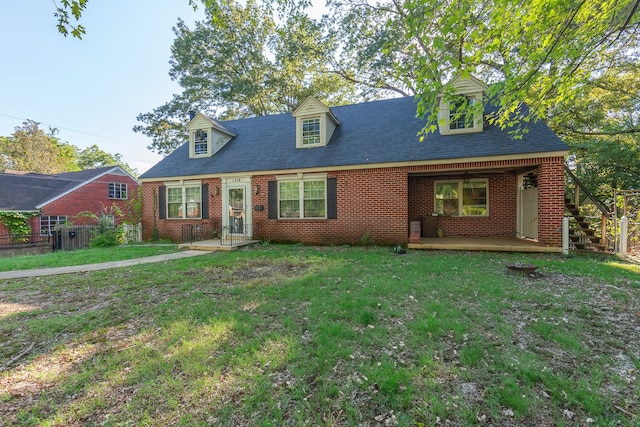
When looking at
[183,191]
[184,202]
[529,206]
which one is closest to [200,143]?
[183,191]

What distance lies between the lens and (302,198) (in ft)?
36.2

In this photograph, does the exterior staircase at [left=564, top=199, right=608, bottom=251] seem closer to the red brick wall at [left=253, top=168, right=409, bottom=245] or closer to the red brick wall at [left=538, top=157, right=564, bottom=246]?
the red brick wall at [left=538, top=157, right=564, bottom=246]

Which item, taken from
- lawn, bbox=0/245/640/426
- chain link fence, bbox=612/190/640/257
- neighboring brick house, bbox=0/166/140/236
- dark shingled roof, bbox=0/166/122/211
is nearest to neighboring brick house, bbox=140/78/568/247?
chain link fence, bbox=612/190/640/257

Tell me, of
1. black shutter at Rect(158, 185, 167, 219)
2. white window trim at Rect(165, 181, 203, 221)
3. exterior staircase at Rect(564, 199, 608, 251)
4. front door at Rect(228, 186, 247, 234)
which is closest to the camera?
exterior staircase at Rect(564, 199, 608, 251)

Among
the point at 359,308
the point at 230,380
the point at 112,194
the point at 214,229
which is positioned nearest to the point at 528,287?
the point at 359,308

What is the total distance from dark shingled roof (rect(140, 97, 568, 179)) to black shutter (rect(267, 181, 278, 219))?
0.68 m

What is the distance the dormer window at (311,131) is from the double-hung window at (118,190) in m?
20.7

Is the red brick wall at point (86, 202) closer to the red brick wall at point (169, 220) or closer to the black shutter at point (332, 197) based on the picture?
the red brick wall at point (169, 220)

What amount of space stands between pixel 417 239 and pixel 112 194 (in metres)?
25.6

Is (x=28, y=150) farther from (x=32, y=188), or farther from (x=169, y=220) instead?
(x=169, y=220)

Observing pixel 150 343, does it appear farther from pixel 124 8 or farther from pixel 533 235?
pixel 533 235

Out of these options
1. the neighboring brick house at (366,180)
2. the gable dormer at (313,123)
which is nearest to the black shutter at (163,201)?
the neighboring brick house at (366,180)

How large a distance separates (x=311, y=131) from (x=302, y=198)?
304 centimetres

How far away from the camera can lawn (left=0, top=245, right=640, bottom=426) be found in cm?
219
